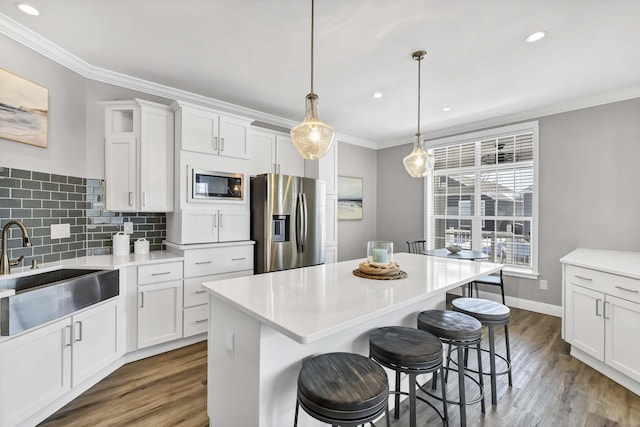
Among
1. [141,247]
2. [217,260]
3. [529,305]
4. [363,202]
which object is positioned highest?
[363,202]

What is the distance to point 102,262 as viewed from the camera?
2.51 m

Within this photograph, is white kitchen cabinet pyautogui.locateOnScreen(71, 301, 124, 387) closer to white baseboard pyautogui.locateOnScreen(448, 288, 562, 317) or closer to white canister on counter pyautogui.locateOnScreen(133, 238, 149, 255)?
white canister on counter pyautogui.locateOnScreen(133, 238, 149, 255)

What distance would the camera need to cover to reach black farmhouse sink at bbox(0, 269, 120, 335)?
1617 mm

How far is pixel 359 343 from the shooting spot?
5.84 ft

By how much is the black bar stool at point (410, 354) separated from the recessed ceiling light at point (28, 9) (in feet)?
10.3

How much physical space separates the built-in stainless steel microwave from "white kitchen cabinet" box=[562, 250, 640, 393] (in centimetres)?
346

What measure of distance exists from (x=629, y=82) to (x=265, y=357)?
14.5 ft

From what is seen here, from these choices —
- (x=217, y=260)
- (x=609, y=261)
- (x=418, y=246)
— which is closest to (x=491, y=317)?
(x=609, y=261)

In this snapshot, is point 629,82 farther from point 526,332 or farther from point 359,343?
point 359,343

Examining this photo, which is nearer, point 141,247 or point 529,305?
point 141,247

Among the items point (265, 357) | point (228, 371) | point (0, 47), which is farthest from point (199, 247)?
point (0, 47)

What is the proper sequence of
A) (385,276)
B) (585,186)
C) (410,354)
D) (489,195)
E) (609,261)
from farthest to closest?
(489,195)
(585,186)
(609,261)
(385,276)
(410,354)

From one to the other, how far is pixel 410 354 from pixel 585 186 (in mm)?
3560

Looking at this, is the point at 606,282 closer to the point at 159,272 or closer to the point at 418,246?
the point at 418,246
